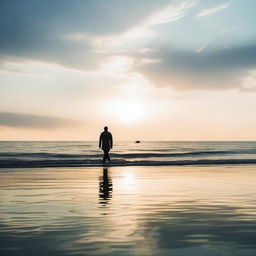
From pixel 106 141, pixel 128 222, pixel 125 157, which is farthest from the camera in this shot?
pixel 125 157

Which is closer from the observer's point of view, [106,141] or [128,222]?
[128,222]

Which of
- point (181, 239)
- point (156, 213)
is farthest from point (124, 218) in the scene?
point (181, 239)

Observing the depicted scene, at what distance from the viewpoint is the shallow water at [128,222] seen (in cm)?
503

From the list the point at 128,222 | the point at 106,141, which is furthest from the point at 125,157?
the point at 128,222

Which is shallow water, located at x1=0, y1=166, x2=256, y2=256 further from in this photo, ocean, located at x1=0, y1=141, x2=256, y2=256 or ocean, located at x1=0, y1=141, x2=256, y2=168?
ocean, located at x1=0, y1=141, x2=256, y2=168

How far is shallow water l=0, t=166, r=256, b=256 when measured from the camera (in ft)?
16.5

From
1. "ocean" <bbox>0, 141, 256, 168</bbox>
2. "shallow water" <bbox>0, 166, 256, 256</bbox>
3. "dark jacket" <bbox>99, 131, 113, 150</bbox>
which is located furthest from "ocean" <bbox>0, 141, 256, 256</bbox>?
"dark jacket" <bbox>99, 131, 113, 150</bbox>

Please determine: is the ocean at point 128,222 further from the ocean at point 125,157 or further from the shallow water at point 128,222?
the ocean at point 125,157

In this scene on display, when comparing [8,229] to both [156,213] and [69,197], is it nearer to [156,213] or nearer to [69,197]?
[156,213]

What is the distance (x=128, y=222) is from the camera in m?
6.68

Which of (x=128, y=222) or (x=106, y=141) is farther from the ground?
(x=106, y=141)

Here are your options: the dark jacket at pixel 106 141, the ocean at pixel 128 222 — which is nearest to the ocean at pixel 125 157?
the dark jacket at pixel 106 141

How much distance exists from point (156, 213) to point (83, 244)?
2.68 meters

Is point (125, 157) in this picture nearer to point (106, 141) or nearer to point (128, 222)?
point (106, 141)
